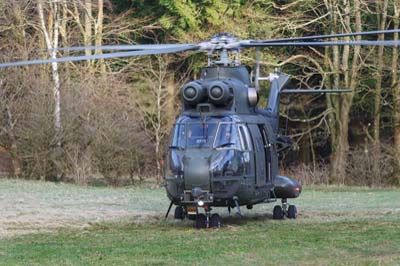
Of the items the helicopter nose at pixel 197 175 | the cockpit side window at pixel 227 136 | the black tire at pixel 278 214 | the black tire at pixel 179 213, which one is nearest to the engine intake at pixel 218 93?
the cockpit side window at pixel 227 136

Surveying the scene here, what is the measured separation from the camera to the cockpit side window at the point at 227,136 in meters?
18.0

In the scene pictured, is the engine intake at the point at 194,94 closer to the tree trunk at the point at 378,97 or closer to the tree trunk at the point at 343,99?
the tree trunk at the point at 378,97

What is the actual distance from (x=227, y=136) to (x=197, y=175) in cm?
105

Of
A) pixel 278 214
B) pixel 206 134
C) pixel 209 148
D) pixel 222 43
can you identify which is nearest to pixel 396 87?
pixel 278 214

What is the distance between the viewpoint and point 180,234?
56.4 feet

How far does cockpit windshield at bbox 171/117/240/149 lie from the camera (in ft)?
58.8

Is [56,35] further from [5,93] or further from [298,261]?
[298,261]

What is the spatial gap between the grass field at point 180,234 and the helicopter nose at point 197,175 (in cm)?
89

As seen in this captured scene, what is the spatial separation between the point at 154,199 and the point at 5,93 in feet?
37.6

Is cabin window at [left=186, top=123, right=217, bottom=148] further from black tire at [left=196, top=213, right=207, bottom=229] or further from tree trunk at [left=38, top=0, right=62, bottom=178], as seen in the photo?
tree trunk at [left=38, top=0, right=62, bottom=178]

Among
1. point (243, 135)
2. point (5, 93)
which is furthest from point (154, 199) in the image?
point (5, 93)

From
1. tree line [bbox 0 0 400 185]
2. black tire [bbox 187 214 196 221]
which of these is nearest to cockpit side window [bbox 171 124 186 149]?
black tire [bbox 187 214 196 221]

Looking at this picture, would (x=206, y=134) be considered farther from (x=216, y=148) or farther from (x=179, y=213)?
(x=179, y=213)

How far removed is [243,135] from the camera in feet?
60.2
